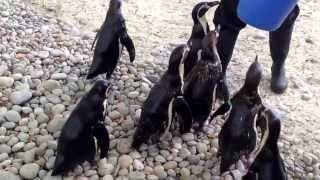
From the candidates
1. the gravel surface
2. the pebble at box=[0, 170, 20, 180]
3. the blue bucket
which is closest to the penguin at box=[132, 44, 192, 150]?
the gravel surface

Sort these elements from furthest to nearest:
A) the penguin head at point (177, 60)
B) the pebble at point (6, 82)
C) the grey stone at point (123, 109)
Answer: the pebble at point (6, 82), the grey stone at point (123, 109), the penguin head at point (177, 60)

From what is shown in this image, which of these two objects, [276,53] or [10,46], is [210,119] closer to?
[276,53]

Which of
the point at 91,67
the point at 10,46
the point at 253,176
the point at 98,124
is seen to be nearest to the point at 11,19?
the point at 10,46

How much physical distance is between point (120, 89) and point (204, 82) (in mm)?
640

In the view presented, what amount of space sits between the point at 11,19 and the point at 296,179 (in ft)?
8.16

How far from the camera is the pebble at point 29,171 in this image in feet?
9.43

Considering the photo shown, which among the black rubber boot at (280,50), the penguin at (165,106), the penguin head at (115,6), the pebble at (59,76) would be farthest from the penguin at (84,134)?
the black rubber boot at (280,50)

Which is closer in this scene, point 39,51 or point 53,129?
point 53,129

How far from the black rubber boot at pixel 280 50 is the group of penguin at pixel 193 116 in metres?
0.58

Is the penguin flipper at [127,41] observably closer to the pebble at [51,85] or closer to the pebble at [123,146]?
the pebble at [51,85]

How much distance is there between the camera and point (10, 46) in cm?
385

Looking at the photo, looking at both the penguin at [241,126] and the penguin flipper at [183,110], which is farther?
the penguin flipper at [183,110]

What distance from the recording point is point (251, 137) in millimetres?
2936

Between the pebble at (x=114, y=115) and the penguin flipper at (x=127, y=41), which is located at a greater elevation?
the penguin flipper at (x=127, y=41)
